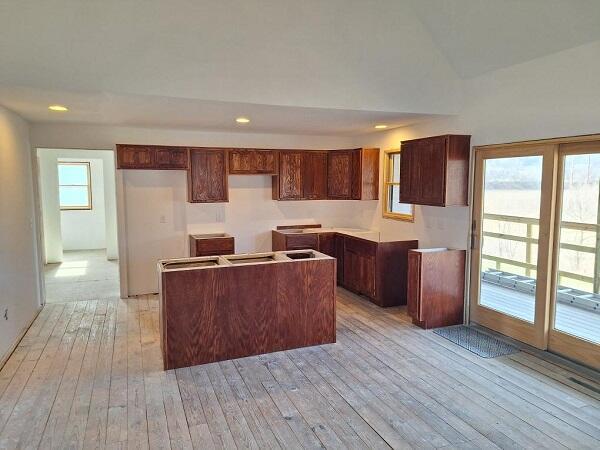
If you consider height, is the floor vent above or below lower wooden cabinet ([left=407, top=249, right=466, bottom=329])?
below

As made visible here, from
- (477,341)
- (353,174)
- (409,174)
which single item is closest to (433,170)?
(409,174)

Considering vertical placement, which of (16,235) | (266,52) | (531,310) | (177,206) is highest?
(266,52)

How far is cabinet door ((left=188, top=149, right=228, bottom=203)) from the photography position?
227 inches

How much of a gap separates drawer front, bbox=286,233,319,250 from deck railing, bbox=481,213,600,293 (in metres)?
2.35

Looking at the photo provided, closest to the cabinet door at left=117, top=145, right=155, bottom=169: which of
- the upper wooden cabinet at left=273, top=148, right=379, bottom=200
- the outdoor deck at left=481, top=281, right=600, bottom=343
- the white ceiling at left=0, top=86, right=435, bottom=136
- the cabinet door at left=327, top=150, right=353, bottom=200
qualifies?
the white ceiling at left=0, top=86, right=435, bottom=136

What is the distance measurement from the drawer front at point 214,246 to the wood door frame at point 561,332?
3794mm

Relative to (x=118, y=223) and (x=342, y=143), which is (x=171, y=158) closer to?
(x=118, y=223)

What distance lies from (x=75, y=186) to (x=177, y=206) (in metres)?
5.13

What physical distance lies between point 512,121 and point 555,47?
71 cm

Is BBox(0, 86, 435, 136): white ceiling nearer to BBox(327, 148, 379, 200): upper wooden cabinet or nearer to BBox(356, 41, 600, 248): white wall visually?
BBox(327, 148, 379, 200): upper wooden cabinet

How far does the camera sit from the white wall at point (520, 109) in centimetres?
340

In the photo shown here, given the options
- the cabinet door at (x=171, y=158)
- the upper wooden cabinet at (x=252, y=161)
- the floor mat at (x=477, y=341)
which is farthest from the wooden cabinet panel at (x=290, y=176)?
the floor mat at (x=477, y=341)

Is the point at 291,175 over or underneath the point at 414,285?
over

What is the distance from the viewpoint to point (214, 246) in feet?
18.7
